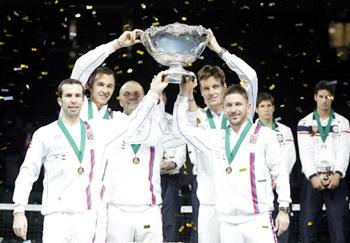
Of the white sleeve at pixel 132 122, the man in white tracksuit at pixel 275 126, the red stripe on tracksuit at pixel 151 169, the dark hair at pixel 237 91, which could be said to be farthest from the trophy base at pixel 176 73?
the man in white tracksuit at pixel 275 126

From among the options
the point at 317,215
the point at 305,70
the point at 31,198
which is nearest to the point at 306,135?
the point at 317,215

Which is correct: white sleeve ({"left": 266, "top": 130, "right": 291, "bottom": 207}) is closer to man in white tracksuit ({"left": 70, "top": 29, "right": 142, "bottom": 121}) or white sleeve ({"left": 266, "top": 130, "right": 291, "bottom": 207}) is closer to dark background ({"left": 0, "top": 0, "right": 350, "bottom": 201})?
man in white tracksuit ({"left": 70, "top": 29, "right": 142, "bottom": 121})

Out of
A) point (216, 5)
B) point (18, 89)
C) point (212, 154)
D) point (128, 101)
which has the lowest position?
point (212, 154)

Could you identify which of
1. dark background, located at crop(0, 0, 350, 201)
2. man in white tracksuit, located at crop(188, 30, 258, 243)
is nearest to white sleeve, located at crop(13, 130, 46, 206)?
man in white tracksuit, located at crop(188, 30, 258, 243)

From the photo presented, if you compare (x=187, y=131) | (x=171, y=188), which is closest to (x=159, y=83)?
(x=187, y=131)

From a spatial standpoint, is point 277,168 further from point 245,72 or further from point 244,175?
point 245,72

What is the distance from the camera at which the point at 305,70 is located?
397 inches

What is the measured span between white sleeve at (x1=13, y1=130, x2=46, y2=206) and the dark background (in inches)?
153

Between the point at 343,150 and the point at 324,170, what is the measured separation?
0.80 ft

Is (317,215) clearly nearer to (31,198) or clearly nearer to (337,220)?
(337,220)

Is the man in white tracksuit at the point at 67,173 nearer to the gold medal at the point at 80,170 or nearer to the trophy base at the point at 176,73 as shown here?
the gold medal at the point at 80,170

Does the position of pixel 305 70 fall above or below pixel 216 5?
below

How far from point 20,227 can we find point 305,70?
512cm

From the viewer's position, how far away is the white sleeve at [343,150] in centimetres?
815
